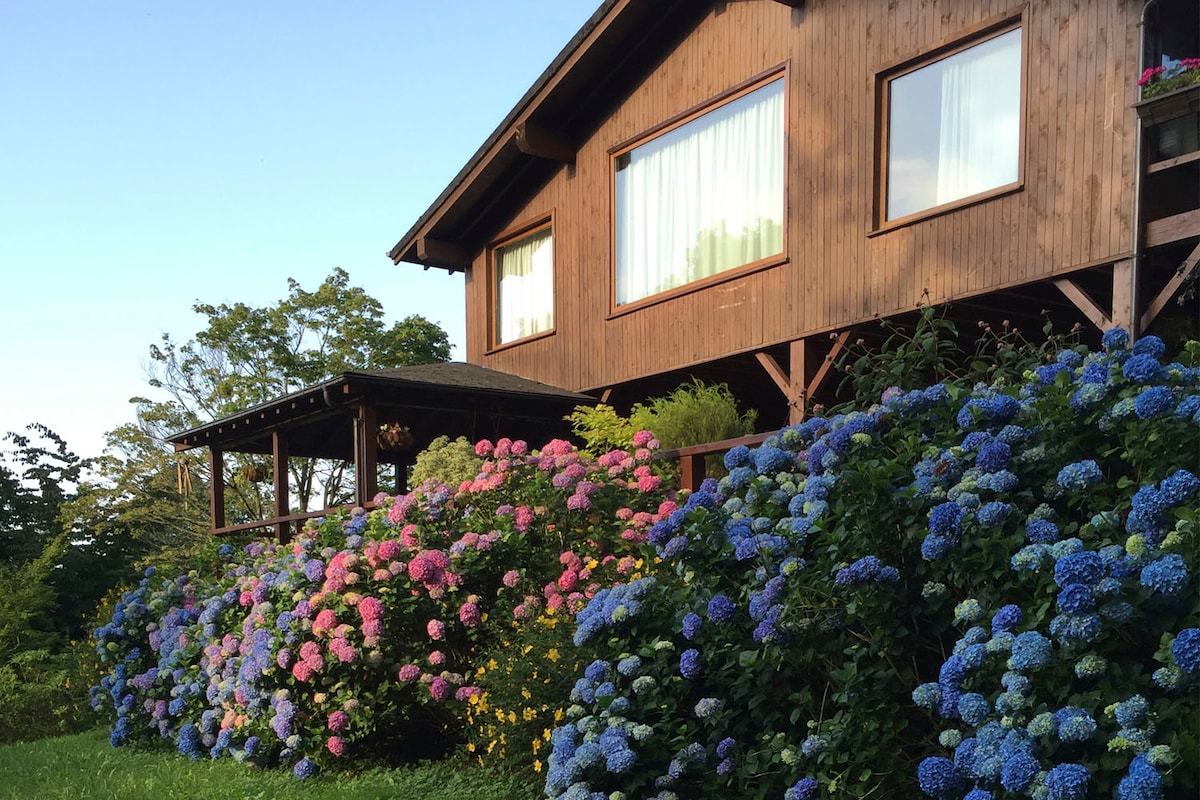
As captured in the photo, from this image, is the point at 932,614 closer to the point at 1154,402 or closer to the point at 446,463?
the point at 1154,402

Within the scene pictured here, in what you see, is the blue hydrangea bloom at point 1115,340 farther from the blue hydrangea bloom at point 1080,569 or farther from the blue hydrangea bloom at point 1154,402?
the blue hydrangea bloom at point 1080,569

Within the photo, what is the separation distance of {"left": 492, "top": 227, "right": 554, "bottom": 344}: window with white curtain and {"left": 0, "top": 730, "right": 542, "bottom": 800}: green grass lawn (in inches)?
249

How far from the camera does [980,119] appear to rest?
782 cm

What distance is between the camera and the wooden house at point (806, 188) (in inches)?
274

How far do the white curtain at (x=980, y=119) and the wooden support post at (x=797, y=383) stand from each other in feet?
5.65

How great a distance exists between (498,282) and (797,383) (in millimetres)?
5309

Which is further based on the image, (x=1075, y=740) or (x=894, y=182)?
(x=894, y=182)

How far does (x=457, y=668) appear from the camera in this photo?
641cm

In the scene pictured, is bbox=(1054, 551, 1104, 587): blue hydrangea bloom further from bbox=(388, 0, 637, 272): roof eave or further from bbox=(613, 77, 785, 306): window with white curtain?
bbox=(388, 0, 637, 272): roof eave

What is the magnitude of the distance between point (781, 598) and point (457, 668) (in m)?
3.25

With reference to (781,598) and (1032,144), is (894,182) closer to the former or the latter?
(1032,144)

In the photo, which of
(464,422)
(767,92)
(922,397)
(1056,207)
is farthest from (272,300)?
(922,397)

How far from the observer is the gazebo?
10.6m

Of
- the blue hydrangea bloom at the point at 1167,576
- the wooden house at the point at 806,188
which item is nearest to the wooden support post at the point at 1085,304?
the wooden house at the point at 806,188
